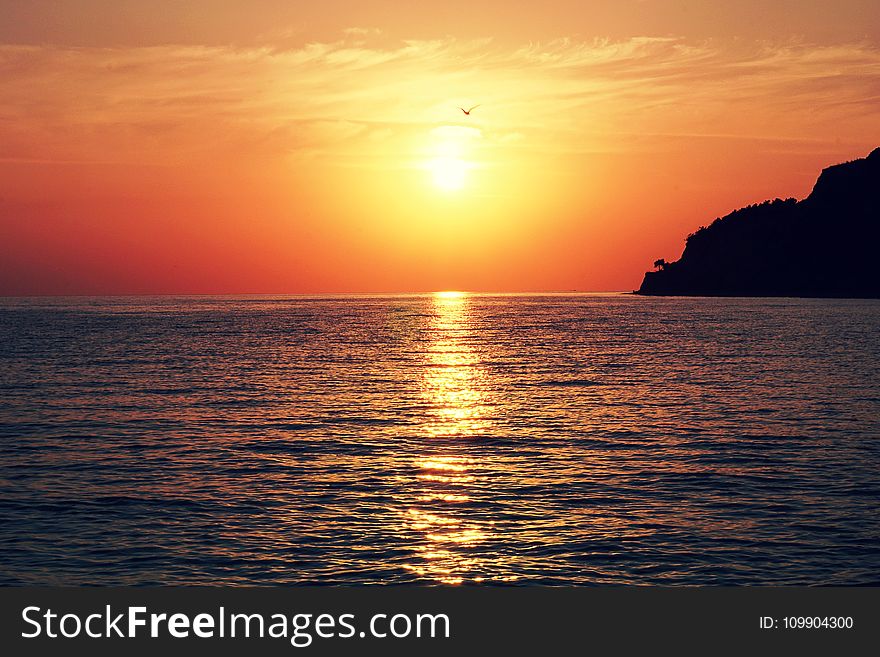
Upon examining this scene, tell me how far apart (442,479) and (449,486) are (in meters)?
1.13

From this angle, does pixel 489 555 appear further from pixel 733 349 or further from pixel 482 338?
pixel 482 338

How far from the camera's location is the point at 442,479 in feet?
95.2

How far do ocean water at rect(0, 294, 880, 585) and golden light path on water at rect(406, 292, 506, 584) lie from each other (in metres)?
0.11

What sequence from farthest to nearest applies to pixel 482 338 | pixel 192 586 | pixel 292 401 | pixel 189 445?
pixel 482 338, pixel 292 401, pixel 189 445, pixel 192 586

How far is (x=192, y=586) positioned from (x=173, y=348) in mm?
89234

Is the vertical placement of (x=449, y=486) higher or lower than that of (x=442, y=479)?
lower

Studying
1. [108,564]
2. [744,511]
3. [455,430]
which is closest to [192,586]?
[108,564]

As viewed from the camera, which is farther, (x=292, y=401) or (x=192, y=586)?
(x=292, y=401)

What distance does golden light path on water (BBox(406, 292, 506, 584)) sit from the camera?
792 inches

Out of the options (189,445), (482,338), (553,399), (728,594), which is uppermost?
(482,338)

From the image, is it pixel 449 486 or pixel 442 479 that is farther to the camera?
pixel 442 479

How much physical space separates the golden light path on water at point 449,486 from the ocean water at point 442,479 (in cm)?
11

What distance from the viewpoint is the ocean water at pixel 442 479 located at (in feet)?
65.9

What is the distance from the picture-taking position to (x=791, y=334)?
122 metres
